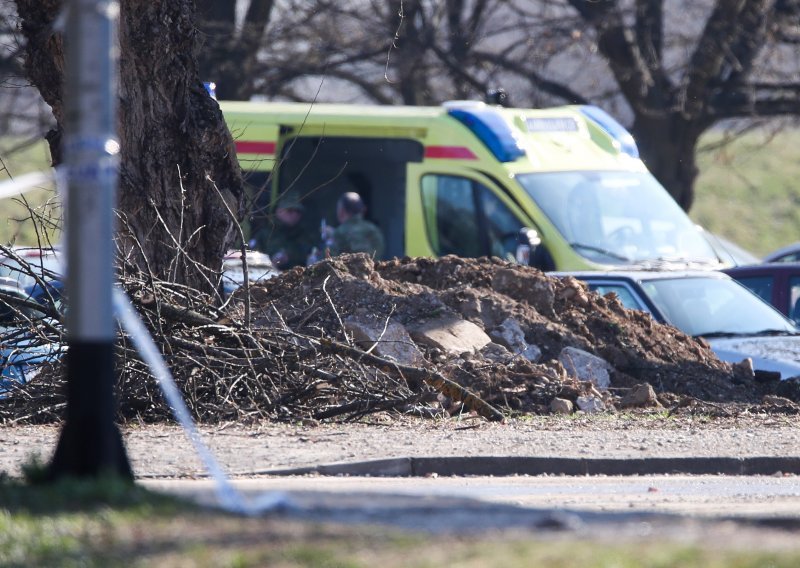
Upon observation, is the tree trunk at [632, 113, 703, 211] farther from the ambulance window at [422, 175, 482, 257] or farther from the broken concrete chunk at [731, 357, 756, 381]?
the broken concrete chunk at [731, 357, 756, 381]

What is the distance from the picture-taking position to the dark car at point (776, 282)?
14.2 meters

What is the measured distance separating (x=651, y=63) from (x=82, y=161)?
18.0 meters

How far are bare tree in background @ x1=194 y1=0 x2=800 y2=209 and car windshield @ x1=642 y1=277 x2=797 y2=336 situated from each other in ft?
30.4

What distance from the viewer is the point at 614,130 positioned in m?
16.8

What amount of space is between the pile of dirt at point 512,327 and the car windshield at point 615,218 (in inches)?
62.6

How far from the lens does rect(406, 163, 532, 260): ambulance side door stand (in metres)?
14.9

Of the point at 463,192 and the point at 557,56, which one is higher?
the point at 557,56

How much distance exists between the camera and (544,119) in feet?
52.9

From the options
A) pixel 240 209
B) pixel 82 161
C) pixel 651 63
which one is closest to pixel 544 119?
pixel 240 209

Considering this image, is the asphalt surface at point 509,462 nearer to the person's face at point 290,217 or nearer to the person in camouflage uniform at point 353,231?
the person in camouflage uniform at point 353,231

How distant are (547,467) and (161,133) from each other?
15.4ft

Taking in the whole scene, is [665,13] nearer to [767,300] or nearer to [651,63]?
[651,63]

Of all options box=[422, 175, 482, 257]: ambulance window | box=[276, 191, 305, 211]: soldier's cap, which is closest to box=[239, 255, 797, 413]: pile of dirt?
box=[422, 175, 482, 257]: ambulance window

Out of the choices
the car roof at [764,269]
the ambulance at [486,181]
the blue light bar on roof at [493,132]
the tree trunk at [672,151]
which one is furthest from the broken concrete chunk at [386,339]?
the tree trunk at [672,151]
